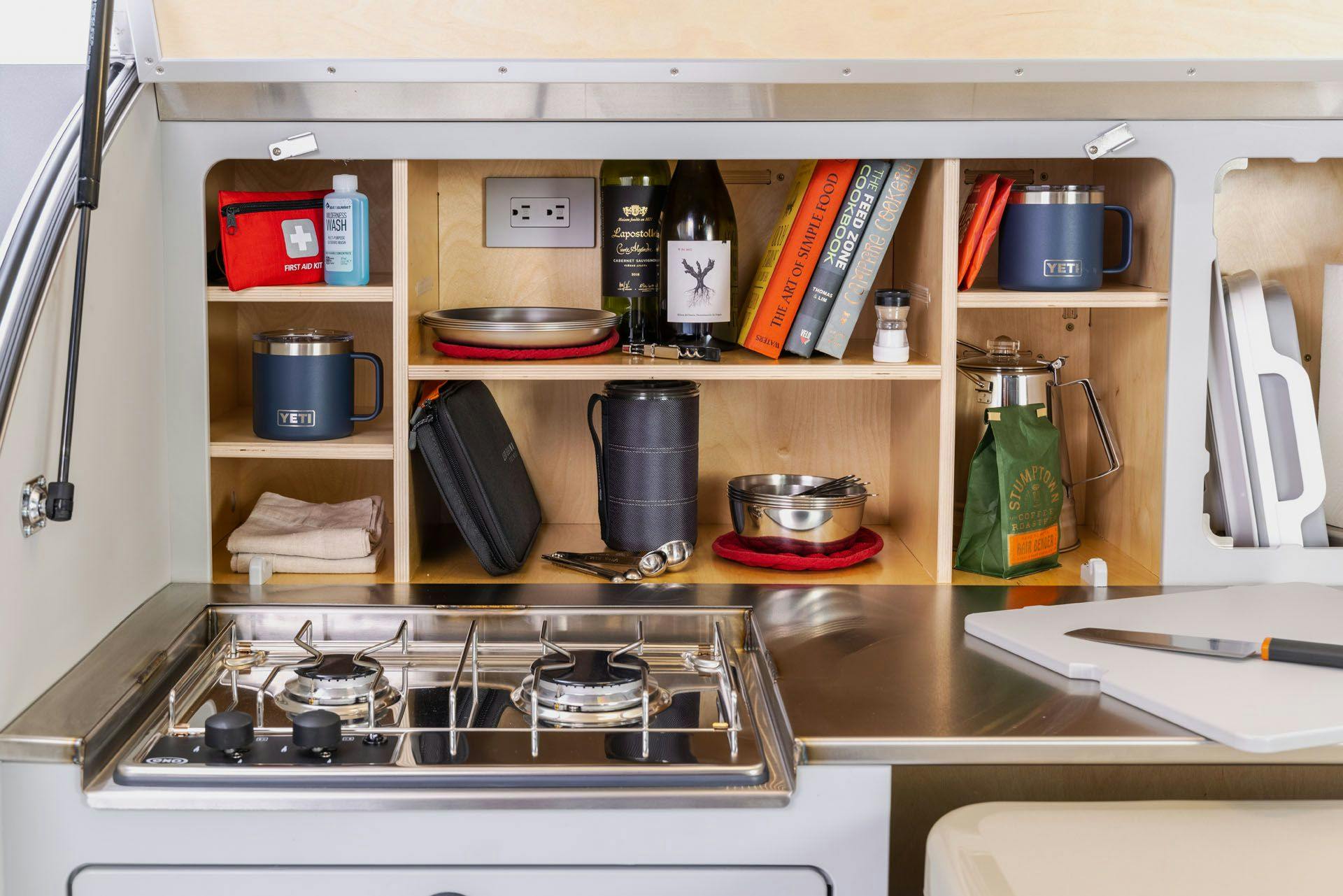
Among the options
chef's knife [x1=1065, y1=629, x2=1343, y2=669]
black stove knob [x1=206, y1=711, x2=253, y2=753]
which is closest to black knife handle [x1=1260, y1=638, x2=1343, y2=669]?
chef's knife [x1=1065, y1=629, x2=1343, y2=669]

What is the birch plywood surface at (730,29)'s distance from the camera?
1.31m

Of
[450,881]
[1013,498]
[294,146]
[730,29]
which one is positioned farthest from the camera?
[1013,498]

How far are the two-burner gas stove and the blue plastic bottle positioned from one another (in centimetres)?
40

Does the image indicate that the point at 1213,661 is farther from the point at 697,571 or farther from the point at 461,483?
the point at 461,483

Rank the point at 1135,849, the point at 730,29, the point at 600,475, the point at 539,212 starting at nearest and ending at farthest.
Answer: the point at 1135,849 → the point at 730,29 → the point at 600,475 → the point at 539,212

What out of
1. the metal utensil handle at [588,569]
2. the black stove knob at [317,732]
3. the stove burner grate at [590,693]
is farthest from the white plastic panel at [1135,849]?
the metal utensil handle at [588,569]

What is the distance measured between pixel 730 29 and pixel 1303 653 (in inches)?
32.9

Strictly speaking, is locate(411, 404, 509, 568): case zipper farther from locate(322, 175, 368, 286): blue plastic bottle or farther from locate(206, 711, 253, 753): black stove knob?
locate(206, 711, 253, 753): black stove knob

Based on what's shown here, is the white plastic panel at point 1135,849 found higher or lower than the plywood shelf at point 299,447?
lower

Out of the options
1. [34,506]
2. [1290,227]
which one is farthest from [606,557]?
[1290,227]

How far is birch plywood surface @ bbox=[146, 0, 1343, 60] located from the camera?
4.30 ft

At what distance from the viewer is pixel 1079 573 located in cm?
157

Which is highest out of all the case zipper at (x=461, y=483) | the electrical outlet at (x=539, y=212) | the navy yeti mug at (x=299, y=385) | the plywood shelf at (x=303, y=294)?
the electrical outlet at (x=539, y=212)

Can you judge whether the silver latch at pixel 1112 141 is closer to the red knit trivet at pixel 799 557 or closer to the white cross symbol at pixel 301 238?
the red knit trivet at pixel 799 557
